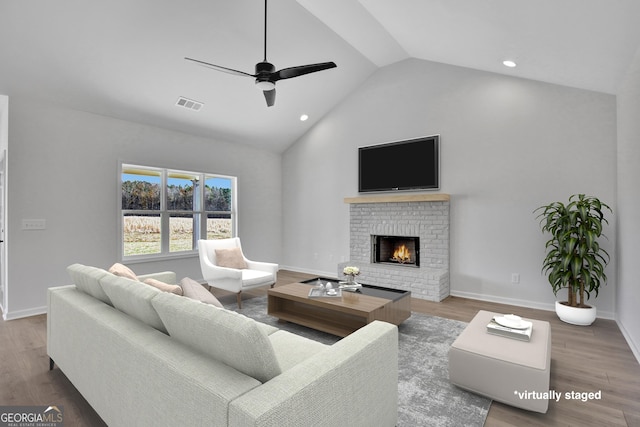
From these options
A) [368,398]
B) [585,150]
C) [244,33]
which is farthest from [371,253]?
[368,398]

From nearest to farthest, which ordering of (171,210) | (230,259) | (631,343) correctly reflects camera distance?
(631,343) → (230,259) → (171,210)

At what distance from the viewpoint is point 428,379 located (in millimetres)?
2350

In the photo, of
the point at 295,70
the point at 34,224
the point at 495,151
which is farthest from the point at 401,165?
the point at 34,224

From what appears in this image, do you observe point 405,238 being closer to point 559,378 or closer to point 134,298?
point 559,378

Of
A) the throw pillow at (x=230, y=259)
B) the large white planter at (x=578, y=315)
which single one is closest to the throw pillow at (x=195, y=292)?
the throw pillow at (x=230, y=259)

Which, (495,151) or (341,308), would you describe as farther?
(495,151)

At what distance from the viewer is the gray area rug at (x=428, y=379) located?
193 centimetres

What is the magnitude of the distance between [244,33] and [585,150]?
171 inches

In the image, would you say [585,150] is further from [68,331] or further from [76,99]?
[76,99]

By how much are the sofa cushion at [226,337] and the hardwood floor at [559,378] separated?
116cm

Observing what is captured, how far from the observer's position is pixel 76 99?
403cm

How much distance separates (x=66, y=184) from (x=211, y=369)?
4.16m

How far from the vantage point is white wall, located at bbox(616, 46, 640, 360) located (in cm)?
277

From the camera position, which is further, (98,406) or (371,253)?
(371,253)
